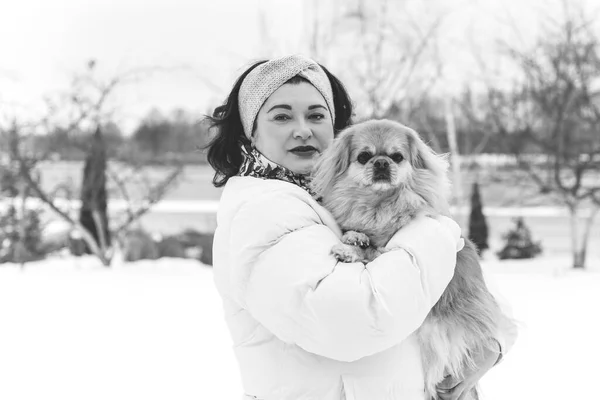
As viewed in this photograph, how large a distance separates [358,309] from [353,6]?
456 inches

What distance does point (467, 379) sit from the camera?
2.03 metres

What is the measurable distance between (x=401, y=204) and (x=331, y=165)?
31 centimetres

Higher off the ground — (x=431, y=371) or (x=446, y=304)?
(x=446, y=304)

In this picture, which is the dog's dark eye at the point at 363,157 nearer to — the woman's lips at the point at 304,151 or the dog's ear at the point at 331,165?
the dog's ear at the point at 331,165

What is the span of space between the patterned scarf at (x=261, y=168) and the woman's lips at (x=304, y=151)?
8cm

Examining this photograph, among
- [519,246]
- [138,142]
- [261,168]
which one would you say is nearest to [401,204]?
[261,168]

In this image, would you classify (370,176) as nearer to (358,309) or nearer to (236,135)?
(236,135)

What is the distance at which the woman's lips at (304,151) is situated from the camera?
211 centimetres

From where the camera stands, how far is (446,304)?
212 centimetres

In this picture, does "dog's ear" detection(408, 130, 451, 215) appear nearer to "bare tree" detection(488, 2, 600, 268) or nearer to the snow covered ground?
the snow covered ground

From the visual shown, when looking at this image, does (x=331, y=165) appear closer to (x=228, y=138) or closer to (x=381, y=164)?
(x=381, y=164)

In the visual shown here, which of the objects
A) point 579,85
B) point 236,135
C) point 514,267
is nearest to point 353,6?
point 579,85

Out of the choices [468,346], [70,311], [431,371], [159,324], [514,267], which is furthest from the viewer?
[514,267]

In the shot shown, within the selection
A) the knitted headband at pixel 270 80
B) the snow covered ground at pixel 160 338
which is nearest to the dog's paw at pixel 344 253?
the knitted headband at pixel 270 80
